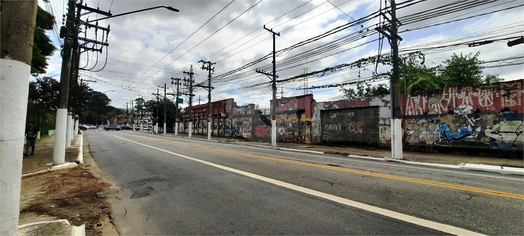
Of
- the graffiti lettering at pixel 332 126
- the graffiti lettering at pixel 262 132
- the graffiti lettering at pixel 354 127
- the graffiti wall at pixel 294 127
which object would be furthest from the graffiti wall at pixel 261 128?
the graffiti lettering at pixel 354 127

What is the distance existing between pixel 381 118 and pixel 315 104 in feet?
18.9

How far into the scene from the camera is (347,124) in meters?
18.5

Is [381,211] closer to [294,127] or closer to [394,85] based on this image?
[394,85]

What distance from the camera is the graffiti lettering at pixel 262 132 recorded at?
26.1 m

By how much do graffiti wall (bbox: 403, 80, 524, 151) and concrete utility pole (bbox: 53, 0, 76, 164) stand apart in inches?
692

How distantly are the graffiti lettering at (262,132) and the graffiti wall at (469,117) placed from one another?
45.4 feet

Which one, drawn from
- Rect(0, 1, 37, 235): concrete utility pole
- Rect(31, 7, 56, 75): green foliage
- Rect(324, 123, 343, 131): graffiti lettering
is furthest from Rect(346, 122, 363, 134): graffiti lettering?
Rect(31, 7, 56, 75): green foliage

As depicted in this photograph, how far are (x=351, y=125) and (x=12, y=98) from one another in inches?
718

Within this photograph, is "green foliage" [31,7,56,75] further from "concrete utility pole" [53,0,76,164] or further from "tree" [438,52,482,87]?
"tree" [438,52,482,87]

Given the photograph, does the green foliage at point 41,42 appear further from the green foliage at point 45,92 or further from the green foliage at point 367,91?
the green foliage at point 367,91

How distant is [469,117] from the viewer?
41.9ft

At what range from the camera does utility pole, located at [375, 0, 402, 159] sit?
11688mm

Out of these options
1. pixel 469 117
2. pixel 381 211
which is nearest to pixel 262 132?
pixel 469 117

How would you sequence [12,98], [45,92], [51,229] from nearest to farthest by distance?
[12,98] → [51,229] → [45,92]
